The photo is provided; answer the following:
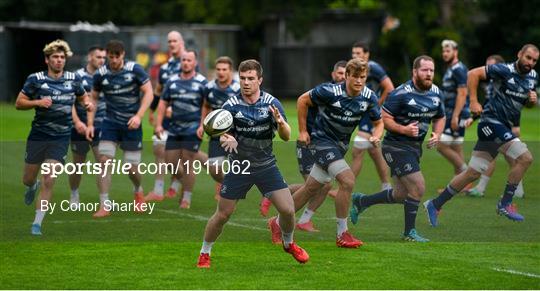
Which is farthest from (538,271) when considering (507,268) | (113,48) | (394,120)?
(113,48)

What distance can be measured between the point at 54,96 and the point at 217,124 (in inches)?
148


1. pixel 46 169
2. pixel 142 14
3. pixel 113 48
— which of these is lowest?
pixel 142 14

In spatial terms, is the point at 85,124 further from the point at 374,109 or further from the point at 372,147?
the point at 374,109

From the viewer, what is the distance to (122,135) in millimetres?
15562

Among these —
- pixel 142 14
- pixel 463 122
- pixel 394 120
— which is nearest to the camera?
pixel 394 120

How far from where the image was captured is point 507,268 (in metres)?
11.0

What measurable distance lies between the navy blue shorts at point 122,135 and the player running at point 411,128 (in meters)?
3.98

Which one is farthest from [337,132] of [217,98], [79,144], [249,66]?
[79,144]

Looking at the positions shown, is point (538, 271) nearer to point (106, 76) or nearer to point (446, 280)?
point (446, 280)

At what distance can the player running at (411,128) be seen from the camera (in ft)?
42.1

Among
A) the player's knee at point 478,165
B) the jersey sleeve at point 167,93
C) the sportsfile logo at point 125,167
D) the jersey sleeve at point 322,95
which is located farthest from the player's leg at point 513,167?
the jersey sleeve at point 167,93

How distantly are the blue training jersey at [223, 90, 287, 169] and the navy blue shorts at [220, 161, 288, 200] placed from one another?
3.1 inches

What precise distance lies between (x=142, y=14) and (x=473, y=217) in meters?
35.6

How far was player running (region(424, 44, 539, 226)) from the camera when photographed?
47.8ft
